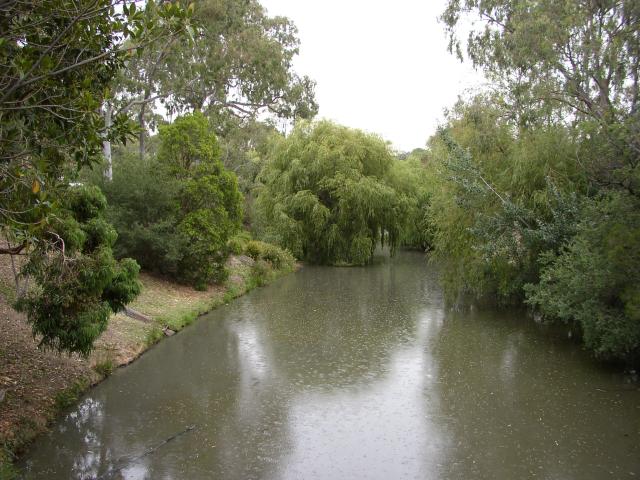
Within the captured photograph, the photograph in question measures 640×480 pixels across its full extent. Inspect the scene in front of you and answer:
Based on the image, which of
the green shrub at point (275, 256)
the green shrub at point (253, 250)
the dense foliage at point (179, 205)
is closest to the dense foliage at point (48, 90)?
the dense foliage at point (179, 205)

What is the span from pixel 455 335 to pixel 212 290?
775 centimetres

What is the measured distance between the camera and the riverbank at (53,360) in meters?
7.07

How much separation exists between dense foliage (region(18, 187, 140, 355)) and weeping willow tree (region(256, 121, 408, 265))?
17.5 m

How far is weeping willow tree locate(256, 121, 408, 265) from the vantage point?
2575 cm

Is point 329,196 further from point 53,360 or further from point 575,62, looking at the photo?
point 53,360

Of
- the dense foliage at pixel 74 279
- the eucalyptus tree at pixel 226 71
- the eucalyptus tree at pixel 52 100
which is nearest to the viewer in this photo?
the eucalyptus tree at pixel 52 100

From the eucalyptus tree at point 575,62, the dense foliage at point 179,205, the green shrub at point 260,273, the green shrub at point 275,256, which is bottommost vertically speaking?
the green shrub at point 260,273

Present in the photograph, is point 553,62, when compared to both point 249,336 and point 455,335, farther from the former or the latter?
point 249,336

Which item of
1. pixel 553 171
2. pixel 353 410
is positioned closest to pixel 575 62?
pixel 553 171

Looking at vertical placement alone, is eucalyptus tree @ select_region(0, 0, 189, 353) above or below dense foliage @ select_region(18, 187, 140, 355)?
above

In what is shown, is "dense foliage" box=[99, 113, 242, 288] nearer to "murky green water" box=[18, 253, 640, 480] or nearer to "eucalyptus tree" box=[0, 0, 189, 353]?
"murky green water" box=[18, 253, 640, 480]

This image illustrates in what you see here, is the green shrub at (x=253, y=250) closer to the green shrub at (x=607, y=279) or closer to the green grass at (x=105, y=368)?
the green grass at (x=105, y=368)

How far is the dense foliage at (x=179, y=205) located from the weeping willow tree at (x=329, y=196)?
7.90 m

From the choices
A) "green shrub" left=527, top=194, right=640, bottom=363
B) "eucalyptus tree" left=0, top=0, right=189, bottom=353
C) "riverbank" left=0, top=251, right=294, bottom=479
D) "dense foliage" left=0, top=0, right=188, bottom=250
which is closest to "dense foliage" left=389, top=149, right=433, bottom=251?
"riverbank" left=0, top=251, right=294, bottom=479
